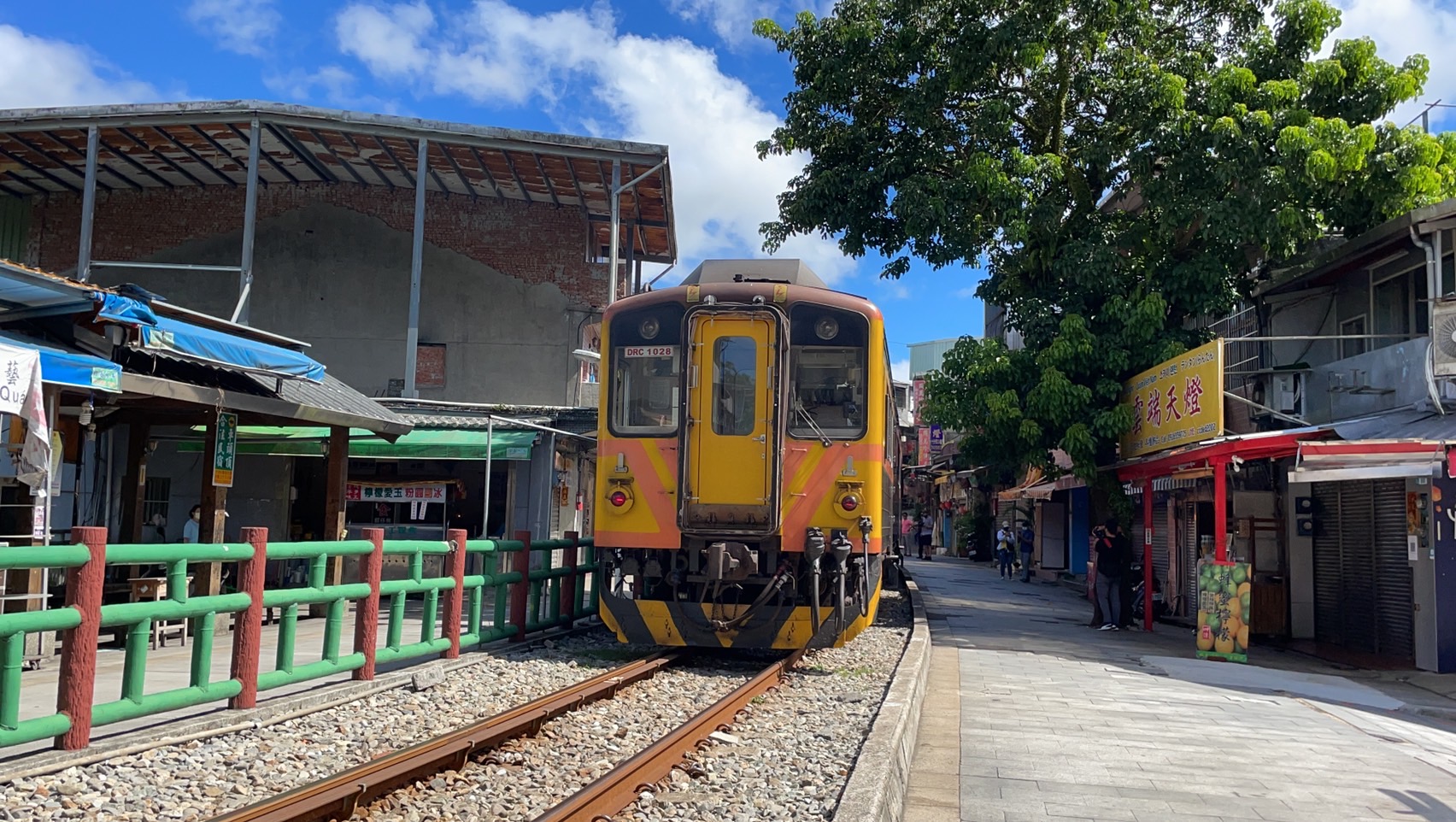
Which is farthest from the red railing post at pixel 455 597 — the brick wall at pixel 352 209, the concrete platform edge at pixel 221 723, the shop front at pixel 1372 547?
the brick wall at pixel 352 209

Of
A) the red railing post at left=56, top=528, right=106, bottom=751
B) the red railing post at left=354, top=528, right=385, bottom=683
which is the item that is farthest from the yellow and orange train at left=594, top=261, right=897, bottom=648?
the red railing post at left=56, top=528, right=106, bottom=751

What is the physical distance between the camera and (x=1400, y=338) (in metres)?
12.9

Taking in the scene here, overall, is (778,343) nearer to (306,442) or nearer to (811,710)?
(811,710)

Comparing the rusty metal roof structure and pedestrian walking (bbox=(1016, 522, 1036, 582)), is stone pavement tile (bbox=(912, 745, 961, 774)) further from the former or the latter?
pedestrian walking (bbox=(1016, 522, 1036, 582))

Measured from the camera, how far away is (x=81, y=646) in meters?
5.21

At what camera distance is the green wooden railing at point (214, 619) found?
5047 millimetres

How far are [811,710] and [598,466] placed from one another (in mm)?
3000

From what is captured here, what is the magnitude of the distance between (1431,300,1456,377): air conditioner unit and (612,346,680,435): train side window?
24.5 feet

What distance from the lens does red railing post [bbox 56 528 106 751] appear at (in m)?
5.19

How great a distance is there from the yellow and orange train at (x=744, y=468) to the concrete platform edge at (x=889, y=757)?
982mm

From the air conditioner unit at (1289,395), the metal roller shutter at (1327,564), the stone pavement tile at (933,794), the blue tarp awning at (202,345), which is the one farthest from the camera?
the air conditioner unit at (1289,395)

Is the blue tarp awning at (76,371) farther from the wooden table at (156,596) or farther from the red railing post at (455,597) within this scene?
the red railing post at (455,597)

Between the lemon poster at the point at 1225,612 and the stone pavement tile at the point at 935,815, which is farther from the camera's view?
the lemon poster at the point at 1225,612

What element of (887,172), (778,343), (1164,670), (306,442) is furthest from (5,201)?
(1164,670)
